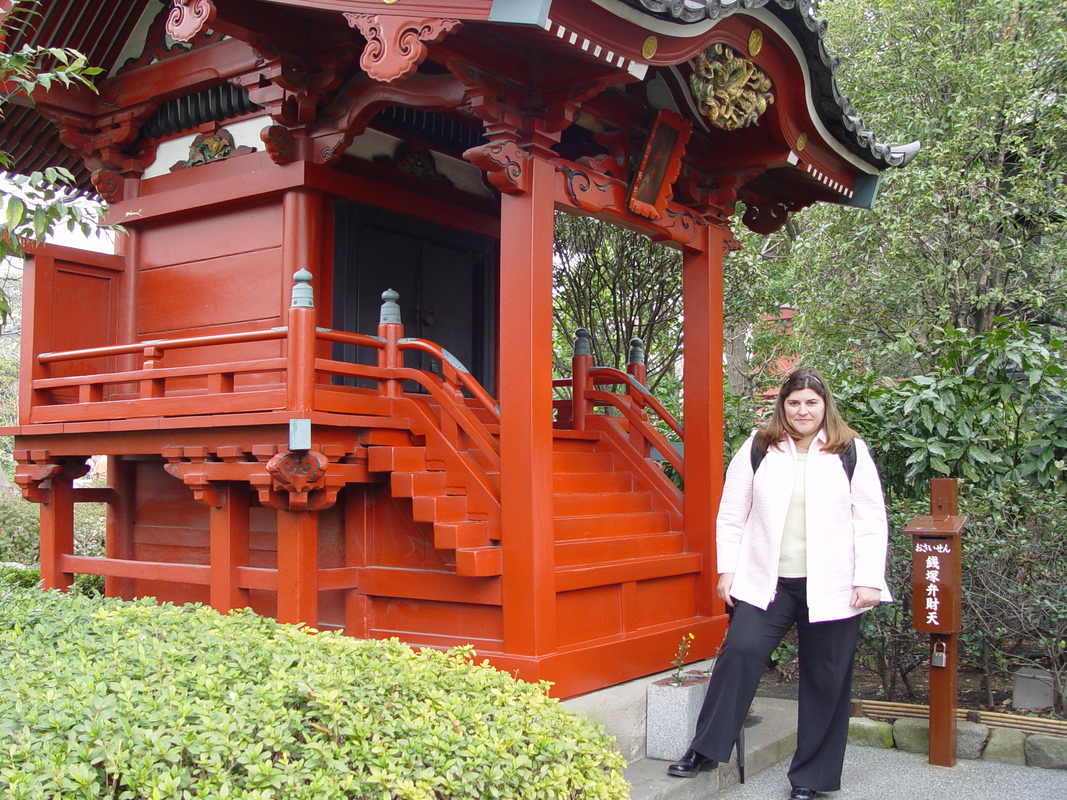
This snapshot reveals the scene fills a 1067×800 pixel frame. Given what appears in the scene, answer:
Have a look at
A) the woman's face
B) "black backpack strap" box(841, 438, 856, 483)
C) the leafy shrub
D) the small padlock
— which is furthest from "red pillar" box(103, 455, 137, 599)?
the small padlock

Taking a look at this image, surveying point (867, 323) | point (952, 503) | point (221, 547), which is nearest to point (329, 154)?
point (221, 547)

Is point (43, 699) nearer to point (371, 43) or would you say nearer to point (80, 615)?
point (80, 615)

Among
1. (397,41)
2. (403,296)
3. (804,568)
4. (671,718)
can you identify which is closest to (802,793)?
(671,718)

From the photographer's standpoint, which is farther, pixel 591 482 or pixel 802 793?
pixel 591 482

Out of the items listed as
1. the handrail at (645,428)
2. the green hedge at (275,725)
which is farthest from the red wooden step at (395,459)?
the handrail at (645,428)

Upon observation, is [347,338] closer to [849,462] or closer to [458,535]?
[458,535]

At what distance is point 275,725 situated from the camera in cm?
292

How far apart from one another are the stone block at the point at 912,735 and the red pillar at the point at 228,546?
3.80 metres

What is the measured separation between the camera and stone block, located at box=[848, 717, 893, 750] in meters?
5.57

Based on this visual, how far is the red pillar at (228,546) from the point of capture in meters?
5.54

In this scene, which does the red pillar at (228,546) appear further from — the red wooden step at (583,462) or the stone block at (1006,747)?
the stone block at (1006,747)

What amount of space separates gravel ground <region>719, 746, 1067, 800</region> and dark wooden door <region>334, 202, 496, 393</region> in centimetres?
354

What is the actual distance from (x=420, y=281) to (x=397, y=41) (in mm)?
2695

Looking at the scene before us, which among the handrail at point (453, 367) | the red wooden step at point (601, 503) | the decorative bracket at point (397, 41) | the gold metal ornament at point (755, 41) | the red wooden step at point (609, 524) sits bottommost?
the red wooden step at point (609, 524)
